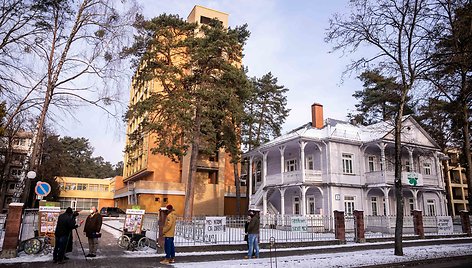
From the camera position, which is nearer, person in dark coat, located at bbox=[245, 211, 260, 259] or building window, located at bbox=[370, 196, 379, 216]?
person in dark coat, located at bbox=[245, 211, 260, 259]

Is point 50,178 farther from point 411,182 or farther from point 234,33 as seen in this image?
point 411,182

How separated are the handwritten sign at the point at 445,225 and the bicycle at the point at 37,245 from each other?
76.8 feet

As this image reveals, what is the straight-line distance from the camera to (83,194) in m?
69.8

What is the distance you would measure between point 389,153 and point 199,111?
673 inches

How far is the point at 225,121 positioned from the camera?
26.7 m

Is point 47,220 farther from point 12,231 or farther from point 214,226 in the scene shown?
point 214,226

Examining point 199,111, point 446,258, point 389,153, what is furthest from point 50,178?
point 446,258

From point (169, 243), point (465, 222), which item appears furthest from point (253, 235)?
point (465, 222)

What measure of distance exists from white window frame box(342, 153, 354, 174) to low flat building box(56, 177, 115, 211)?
54.5m

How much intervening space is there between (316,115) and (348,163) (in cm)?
492

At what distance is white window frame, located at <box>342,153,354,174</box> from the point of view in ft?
88.6

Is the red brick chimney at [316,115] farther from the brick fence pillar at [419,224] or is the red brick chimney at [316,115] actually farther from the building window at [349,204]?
the brick fence pillar at [419,224]

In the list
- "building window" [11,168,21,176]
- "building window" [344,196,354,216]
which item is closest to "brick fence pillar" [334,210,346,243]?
"building window" [344,196,354,216]

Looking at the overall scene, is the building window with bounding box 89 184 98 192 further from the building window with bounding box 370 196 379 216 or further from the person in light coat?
the person in light coat
